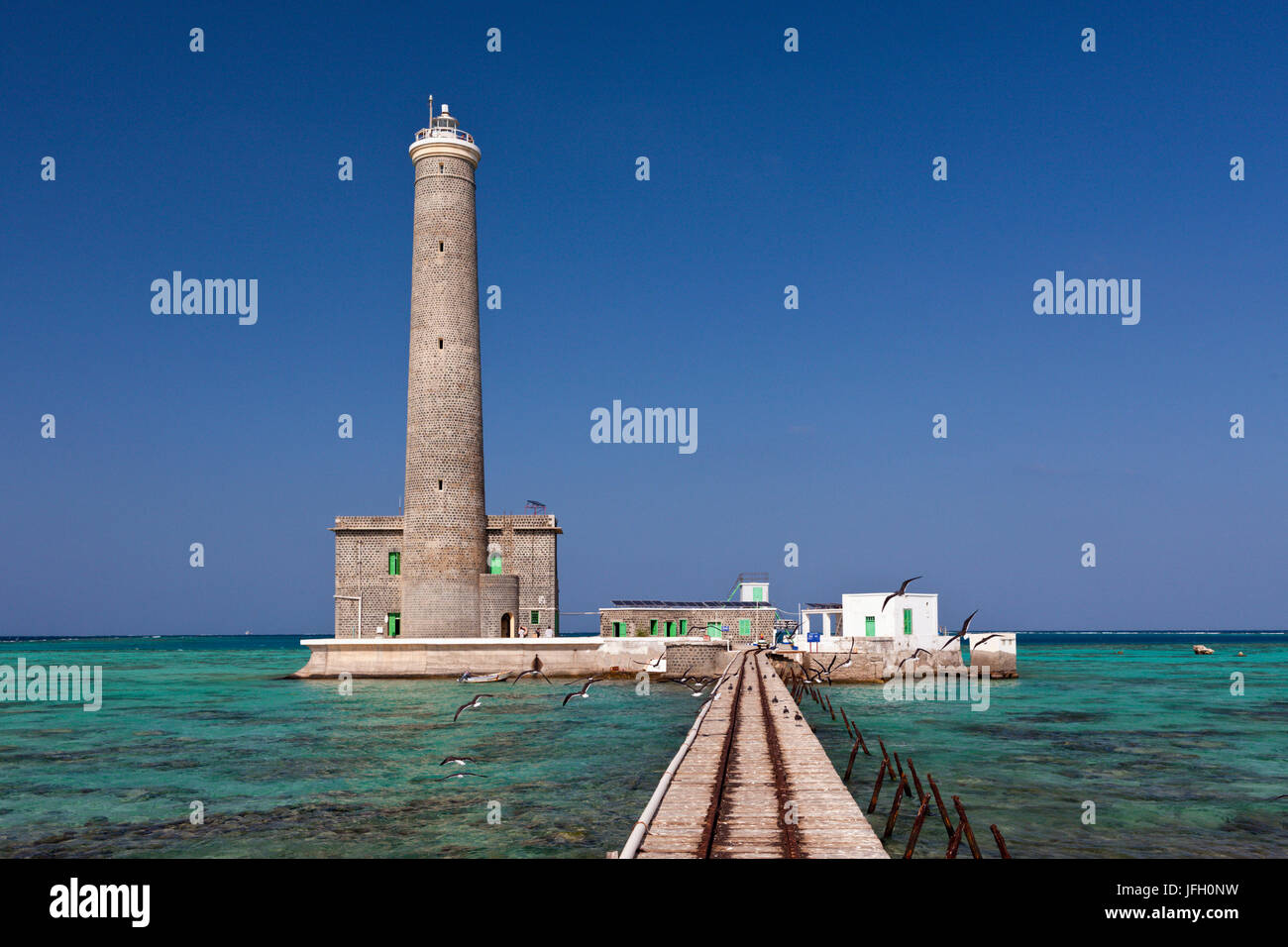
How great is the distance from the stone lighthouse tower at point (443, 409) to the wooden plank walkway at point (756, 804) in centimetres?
2565

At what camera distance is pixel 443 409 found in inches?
1889

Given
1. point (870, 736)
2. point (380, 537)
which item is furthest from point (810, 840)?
point (380, 537)

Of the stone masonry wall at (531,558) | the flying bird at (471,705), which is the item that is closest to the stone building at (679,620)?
the stone masonry wall at (531,558)

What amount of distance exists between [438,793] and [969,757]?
45.2ft

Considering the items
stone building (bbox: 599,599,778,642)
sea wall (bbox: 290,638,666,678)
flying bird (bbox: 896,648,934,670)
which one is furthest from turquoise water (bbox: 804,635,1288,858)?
stone building (bbox: 599,599,778,642)

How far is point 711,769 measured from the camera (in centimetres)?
1842

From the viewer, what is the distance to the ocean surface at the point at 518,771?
17.1m

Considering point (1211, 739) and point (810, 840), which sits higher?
point (810, 840)

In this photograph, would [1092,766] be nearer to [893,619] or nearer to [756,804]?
[756,804]

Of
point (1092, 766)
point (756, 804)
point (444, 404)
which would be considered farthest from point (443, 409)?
point (756, 804)

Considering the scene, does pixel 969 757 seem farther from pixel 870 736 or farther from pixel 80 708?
pixel 80 708

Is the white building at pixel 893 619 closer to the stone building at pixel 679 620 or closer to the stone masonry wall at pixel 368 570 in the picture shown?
the stone building at pixel 679 620

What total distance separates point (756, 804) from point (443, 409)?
35281 mm
